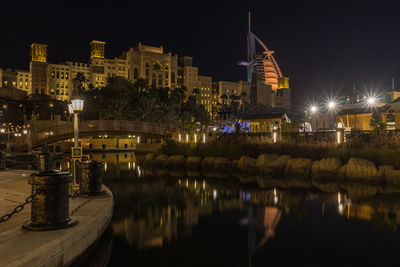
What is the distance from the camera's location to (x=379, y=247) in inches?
271

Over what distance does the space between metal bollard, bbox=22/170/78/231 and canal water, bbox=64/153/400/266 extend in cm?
110

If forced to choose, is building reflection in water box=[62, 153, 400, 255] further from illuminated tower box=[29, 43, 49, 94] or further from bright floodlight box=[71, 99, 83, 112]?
illuminated tower box=[29, 43, 49, 94]

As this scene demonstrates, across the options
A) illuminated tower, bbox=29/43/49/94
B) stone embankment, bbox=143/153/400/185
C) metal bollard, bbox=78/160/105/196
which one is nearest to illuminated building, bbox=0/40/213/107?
illuminated tower, bbox=29/43/49/94

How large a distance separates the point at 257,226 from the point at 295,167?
33.4 feet

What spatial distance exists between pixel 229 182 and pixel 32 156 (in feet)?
56.4

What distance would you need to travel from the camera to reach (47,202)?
227 inches

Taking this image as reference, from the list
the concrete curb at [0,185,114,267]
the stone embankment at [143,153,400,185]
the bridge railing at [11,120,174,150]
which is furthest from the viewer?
the bridge railing at [11,120,174,150]

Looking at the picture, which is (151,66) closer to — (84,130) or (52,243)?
(84,130)

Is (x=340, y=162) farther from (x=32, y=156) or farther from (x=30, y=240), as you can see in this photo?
(x=32, y=156)

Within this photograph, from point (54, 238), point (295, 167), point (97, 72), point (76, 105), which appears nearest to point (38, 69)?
point (97, 72)

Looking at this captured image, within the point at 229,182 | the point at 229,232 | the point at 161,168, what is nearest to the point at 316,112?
the point at 161,168

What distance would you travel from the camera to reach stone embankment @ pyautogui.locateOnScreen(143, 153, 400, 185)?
15.6 m

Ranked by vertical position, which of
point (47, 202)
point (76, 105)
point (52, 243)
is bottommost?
point (52, 243)

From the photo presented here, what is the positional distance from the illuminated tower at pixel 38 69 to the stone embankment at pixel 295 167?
443ft
